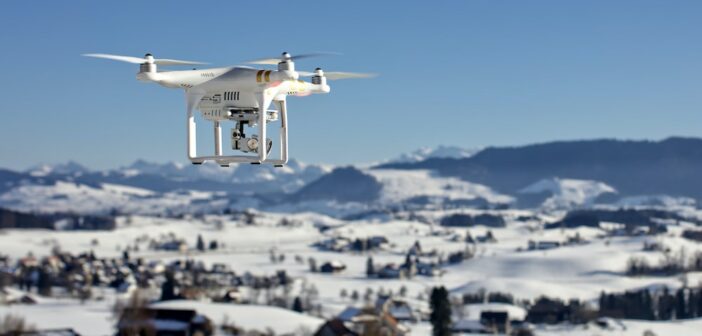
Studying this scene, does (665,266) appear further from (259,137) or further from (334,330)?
(259,137)

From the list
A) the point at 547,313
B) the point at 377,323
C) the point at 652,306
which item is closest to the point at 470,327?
the point at 547,313

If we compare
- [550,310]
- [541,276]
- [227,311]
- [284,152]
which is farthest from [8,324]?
[541,276]

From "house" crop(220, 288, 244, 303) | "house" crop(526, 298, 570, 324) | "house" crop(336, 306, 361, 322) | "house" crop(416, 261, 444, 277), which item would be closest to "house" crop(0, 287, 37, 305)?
"house" crop(220, 288, 244, 303)

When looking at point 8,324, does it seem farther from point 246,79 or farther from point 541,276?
point 541,276

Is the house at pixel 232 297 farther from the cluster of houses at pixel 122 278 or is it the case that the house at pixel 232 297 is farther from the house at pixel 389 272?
the house at pixel 389 272

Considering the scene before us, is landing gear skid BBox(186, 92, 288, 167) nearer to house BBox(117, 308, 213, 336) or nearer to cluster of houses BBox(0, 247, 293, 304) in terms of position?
house BBox(117, 308, 213, 336)

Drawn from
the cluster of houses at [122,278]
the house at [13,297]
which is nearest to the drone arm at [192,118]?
the house at [13,297]
